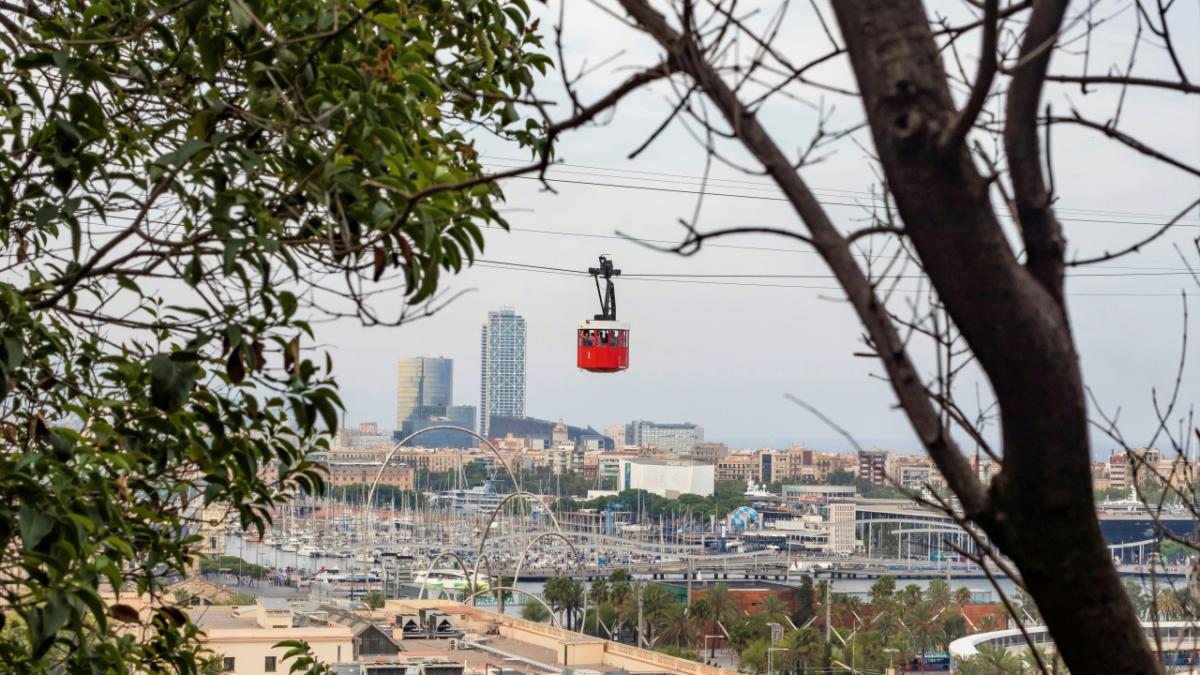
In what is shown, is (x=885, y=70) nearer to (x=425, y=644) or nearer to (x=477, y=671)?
(x=477, y=671)

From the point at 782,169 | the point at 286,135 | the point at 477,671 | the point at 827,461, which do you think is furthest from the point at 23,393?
the point at 827,461

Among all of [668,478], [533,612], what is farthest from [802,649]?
[668,478]

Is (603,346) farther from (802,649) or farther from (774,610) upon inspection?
(774,610)

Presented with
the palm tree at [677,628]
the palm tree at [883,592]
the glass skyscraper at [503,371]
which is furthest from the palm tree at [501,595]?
the glass skyscraper at [503,371]

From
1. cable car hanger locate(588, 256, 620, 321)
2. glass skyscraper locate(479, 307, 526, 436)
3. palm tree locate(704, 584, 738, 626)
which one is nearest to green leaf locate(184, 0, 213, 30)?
cable car hanger locate(588, 256, 620, 321)

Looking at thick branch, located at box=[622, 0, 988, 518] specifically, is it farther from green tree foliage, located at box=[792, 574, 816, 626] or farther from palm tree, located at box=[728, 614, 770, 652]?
green tree foliage, located at box=[792, 574, 816, 626]

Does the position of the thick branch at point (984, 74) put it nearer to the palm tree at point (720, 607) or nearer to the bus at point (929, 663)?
the bus at point (929, 663)
